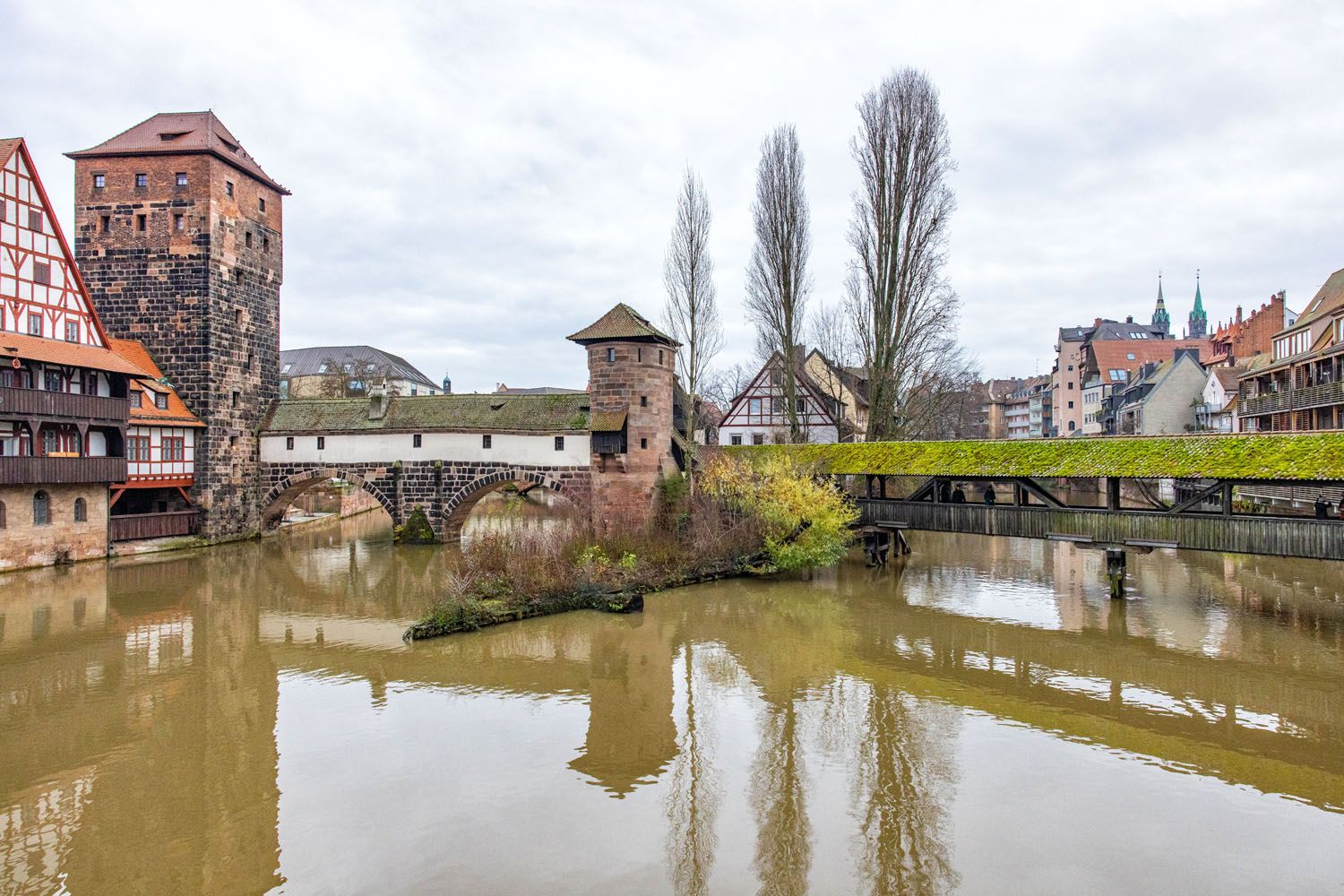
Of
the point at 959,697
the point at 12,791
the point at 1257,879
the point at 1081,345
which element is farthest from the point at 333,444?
the point at 1081,345

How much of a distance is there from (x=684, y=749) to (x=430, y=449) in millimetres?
19218

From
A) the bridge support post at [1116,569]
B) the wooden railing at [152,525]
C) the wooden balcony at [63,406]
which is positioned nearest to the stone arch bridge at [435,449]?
the wooden railing at [152,525]

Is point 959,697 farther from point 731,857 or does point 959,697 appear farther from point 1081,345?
point 1081,345

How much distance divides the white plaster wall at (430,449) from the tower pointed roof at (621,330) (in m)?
3.01

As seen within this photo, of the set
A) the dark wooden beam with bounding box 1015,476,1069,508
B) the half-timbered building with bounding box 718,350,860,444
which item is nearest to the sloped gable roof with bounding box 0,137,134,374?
the half-timbered building with bounding box 718,350,860,444

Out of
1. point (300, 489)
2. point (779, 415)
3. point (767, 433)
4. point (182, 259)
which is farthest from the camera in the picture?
point (767, 433)

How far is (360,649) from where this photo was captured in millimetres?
14117

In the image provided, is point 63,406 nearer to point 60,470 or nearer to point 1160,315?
point 60,470

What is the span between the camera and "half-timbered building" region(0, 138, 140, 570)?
20.4 m

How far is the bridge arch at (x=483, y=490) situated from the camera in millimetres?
25547

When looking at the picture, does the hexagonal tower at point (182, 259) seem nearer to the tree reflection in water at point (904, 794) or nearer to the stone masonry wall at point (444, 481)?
the stone masonry wall at point (444, 481)

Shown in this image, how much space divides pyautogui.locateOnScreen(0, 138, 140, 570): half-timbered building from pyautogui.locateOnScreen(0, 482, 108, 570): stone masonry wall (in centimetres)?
2

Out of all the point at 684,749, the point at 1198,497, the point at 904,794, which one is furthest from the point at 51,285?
the point at 1198,497

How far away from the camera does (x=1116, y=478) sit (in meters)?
17.1
